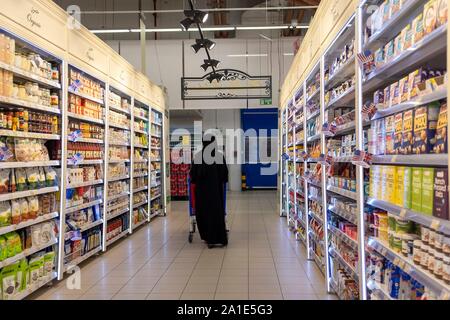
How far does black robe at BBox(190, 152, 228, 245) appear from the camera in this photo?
660 centimetres

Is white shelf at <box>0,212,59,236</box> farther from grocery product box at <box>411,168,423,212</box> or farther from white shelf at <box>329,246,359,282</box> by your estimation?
grocery product box at <box>411,168,423,212</box>

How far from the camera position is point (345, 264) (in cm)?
365

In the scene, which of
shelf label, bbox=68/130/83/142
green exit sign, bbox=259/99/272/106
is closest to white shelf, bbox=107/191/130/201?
shelf label, bbox=68/130/83/142

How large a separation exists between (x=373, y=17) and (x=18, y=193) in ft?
11.1

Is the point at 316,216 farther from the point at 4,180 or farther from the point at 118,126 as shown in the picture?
the point at 118,126

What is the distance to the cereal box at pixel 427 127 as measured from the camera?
210 cm

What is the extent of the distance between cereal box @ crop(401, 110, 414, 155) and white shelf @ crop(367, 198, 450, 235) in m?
0.34

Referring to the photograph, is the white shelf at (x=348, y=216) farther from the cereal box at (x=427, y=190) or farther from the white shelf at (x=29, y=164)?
the white shelf at (x=29, y=164)

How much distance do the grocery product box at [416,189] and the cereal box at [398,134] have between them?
23 centimetres

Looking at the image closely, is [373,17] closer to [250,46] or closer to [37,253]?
→ [37,253]

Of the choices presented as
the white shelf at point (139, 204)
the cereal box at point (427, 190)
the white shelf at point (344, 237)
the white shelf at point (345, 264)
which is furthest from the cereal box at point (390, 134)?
the white shelf at point (139, 204)

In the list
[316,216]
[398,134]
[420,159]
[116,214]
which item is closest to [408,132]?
[398,134]

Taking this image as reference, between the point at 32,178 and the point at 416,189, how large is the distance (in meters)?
3.53
